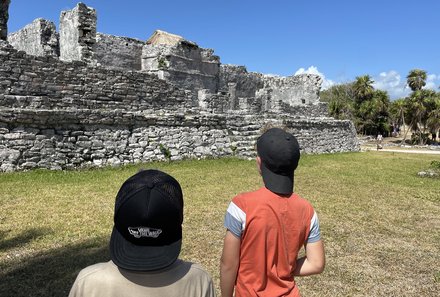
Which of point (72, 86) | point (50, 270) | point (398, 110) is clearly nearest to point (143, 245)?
point (50, 270)

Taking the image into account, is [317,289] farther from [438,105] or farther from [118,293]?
[438,105]

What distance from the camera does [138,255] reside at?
1604 millimetres

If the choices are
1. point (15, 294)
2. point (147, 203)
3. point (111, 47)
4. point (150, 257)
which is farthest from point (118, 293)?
point (111, 47)

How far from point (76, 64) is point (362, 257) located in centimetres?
1070

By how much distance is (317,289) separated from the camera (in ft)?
14.1

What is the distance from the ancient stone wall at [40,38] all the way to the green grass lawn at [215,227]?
33.1ft

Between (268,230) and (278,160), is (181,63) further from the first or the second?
(268,230)

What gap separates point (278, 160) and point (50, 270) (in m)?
3.37

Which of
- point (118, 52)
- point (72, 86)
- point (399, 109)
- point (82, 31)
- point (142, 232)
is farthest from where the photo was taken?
point (399, 109)

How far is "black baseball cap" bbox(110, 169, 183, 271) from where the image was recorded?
1584 millimetres

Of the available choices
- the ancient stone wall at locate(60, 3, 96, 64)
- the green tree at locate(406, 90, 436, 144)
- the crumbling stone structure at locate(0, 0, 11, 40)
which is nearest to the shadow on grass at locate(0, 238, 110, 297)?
the crumbling stone structure at locate(0, 0, 11, 40)

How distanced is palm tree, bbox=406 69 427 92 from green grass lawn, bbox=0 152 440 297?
4071cm

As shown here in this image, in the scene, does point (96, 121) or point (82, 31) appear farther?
point (82, 31)

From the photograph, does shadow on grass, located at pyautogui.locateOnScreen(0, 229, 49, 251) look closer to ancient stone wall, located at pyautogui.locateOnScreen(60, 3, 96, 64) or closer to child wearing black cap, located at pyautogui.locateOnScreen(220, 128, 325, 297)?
child wearing black cap, located at pyautogui.locateOnScreen(220, 128, 325, 297)
